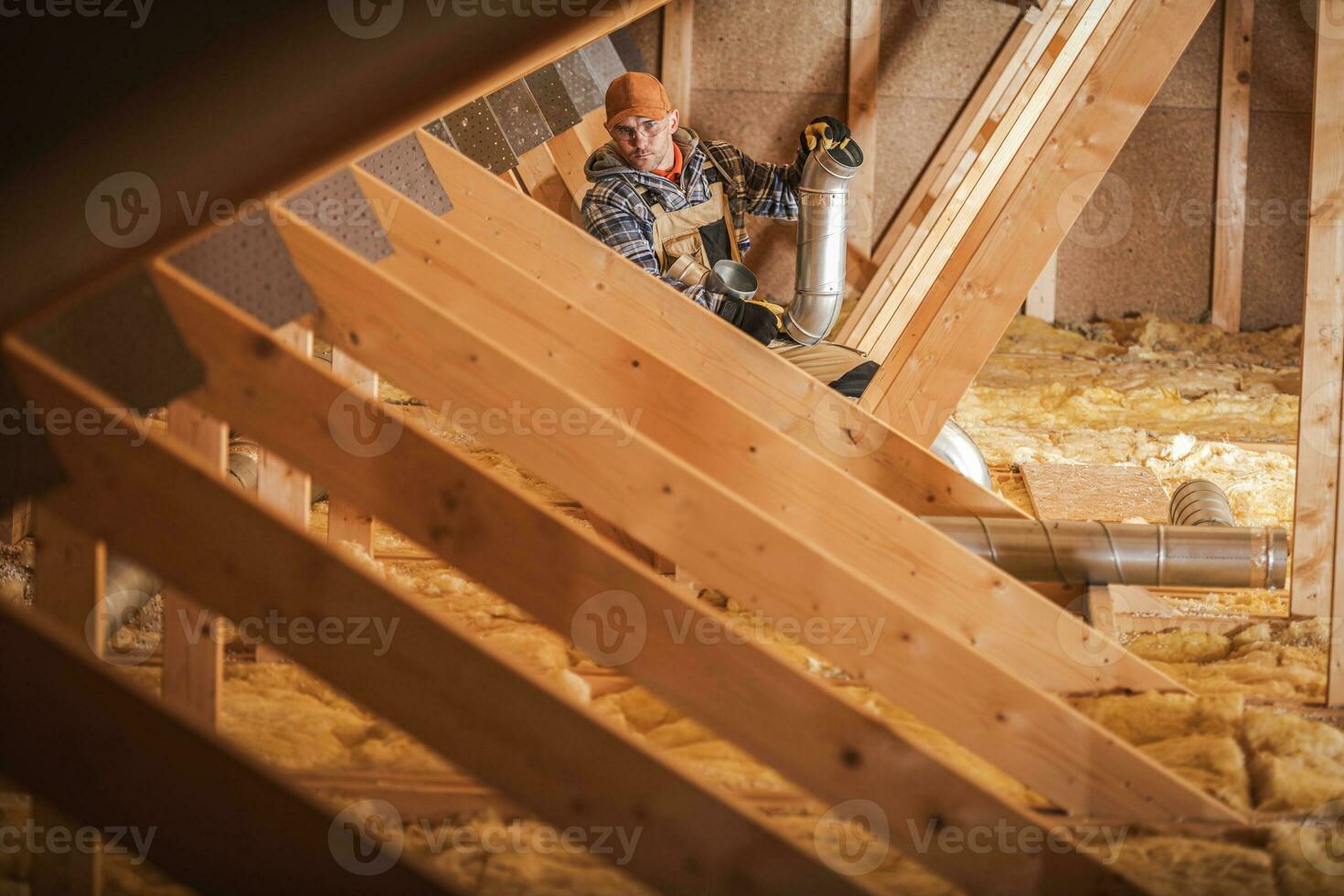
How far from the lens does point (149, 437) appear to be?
3.72 feet

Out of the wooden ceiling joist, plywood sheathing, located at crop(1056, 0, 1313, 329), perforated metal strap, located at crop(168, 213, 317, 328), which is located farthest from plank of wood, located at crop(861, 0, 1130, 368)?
A: perforated metal strap, located at crop(168, 213, 317, 328)

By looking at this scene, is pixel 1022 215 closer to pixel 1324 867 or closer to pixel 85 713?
pixel 1324 867

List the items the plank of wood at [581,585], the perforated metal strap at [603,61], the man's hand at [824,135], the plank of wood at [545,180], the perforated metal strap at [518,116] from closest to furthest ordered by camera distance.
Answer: the plank of wood at [581,585] < the man's hand at [824,135] < the perforated metal strap at [518,116] < the plank of wood at [545,180] < the perforated metal strap at [603,61]

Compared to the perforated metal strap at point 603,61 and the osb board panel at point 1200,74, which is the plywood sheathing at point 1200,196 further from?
the perforated metal strap at point 603,61

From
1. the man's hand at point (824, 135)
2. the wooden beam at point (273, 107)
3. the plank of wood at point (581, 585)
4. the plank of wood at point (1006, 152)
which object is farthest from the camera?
the plank of wood at point (1006, 152)

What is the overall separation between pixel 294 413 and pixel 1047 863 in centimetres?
109

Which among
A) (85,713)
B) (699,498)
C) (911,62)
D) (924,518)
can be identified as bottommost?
(85,713)

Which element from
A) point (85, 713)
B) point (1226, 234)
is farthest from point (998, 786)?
point (1226, 234)

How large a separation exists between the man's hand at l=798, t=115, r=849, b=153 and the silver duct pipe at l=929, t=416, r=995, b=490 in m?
0.91

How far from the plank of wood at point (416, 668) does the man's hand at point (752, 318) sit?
6.69 ft

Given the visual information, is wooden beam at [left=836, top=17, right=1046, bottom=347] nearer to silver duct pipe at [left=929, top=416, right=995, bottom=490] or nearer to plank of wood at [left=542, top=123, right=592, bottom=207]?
silver duct pipe at [left=929, top=416, right=995, bottom=490]

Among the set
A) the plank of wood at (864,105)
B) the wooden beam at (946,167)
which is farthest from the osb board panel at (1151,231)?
the plank of wood at (864,105)

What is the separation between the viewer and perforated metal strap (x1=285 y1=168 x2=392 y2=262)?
1960 millimetres

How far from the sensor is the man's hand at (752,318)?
10.0ft
